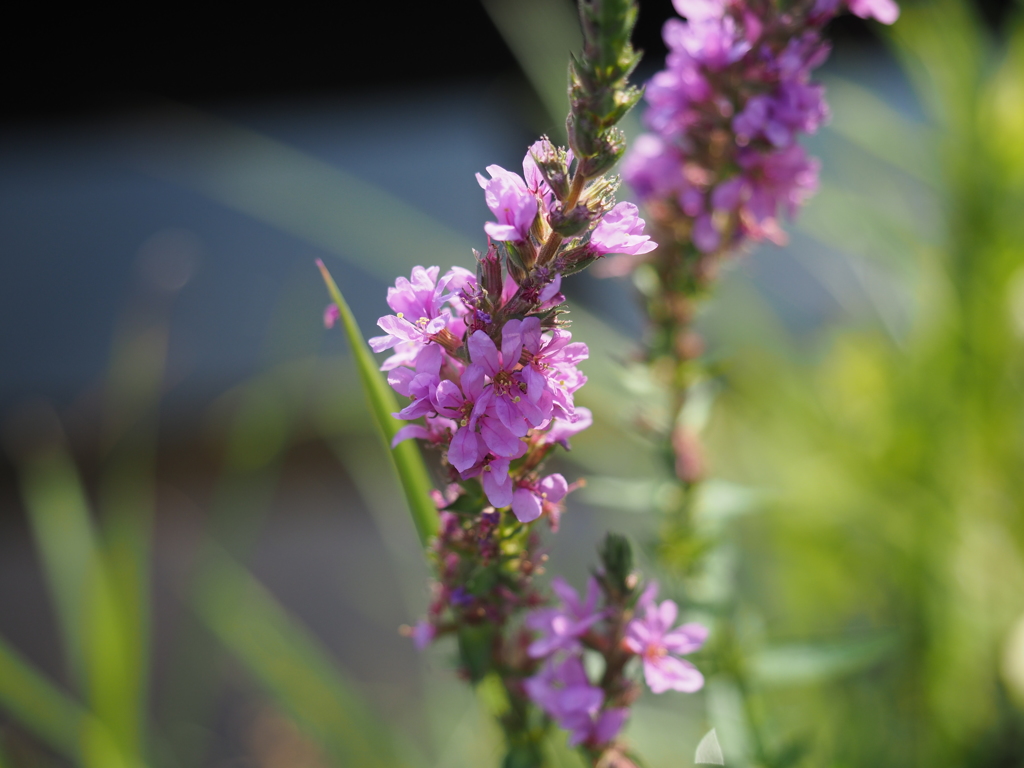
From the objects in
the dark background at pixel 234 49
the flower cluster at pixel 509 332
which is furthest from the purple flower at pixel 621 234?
the dark background at pixel 234 49

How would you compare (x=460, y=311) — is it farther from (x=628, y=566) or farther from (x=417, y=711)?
(x=417, y=711)

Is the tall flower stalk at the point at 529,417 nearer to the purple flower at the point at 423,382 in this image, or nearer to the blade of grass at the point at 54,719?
the purple flower at the point at 423,382

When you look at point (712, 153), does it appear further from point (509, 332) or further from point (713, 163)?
point (509, 332)

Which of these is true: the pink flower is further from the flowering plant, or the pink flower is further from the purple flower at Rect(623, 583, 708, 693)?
the purple flower at Rect(623, 583, 708, 693)

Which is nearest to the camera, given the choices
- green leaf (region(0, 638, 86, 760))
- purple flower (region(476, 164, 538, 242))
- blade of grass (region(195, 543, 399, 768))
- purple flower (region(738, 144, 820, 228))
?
purple flower (region(476, 164, 538, 242))

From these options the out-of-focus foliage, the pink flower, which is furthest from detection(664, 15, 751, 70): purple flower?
the out-of-focus foliage

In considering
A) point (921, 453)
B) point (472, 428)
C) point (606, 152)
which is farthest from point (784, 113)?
point (921, 453)

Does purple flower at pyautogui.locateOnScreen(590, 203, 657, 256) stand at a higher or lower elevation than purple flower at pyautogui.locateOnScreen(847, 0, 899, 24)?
lower
